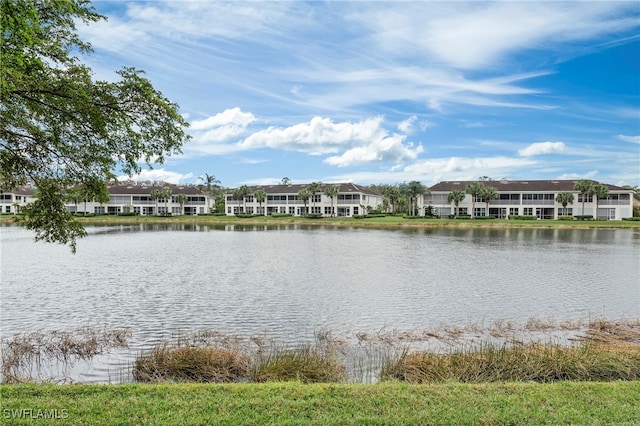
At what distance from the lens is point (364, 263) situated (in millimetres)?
33094

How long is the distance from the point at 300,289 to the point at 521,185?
8645 cm

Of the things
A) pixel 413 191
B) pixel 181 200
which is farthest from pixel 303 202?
pixel 181 200

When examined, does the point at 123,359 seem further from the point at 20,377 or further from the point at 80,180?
the point at 80,180

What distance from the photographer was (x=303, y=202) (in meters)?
112

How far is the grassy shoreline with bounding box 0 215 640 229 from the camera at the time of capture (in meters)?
78.4

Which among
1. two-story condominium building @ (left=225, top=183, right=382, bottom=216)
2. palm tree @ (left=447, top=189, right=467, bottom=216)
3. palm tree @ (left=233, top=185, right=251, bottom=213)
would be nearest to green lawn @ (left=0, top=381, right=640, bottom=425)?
palm tree @ (left=447, top=189, right=467, bottom=216)


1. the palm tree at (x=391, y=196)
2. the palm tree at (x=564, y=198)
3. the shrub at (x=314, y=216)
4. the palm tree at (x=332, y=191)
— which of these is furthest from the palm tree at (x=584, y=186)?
the shrub at (x=314, y=216)

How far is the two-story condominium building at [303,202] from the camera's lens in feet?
349

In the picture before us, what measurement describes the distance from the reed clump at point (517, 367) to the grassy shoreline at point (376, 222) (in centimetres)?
7066

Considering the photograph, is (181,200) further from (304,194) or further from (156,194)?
(304,194)

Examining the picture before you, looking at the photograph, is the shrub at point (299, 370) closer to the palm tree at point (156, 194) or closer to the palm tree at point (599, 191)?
the palm tree at point (599, 191)

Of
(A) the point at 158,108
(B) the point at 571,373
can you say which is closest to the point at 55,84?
(A) the point at 158,108

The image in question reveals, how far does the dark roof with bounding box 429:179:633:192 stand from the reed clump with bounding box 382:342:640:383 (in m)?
90.1

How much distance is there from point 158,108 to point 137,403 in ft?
20.5
